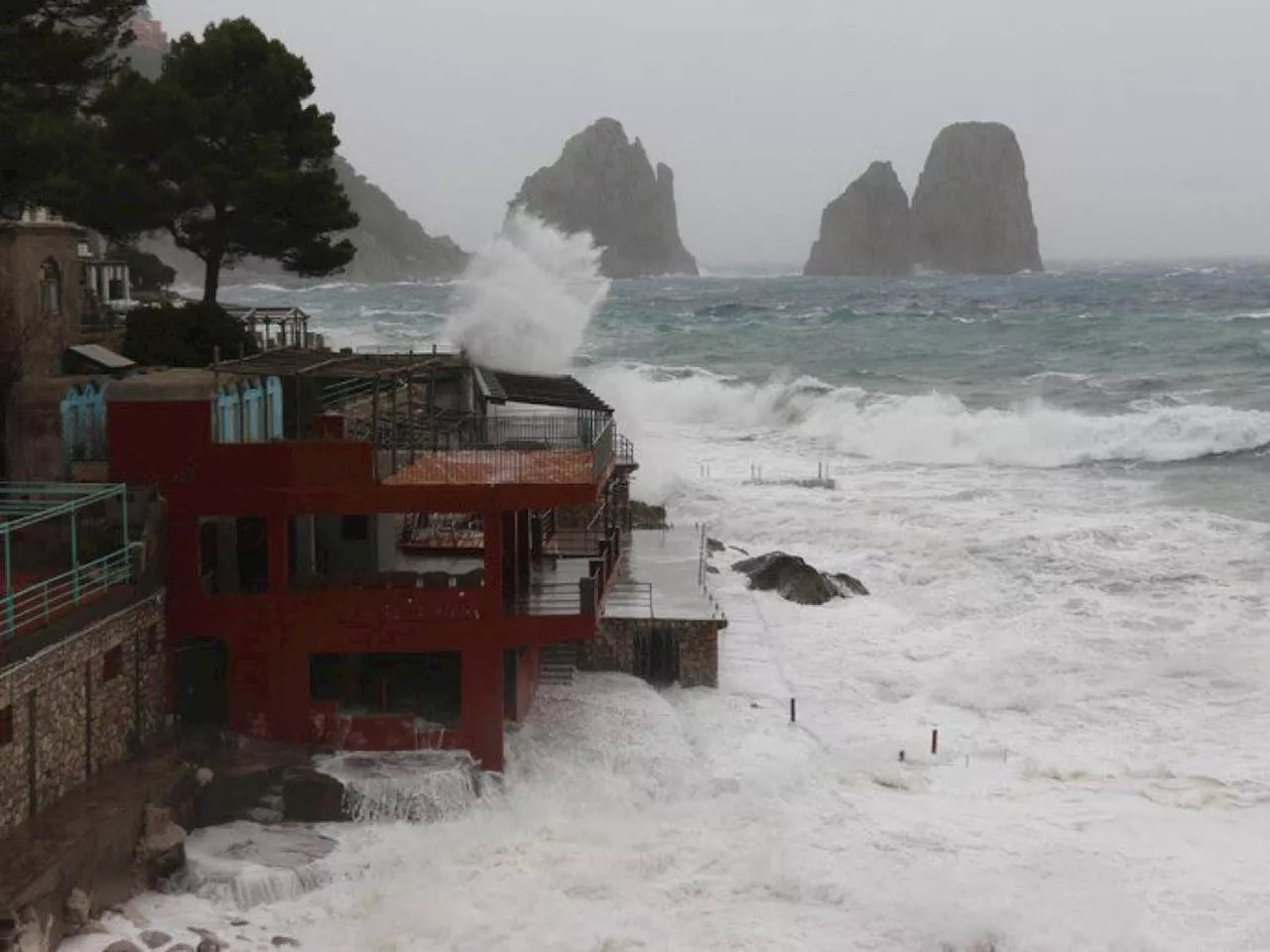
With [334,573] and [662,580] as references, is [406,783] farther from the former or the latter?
[662,580]

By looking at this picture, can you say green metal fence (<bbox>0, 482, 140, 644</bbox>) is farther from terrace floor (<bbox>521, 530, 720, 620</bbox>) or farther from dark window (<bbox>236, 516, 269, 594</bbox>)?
terrace floor (<bbox>521, 530, 720, 620</bbox>)

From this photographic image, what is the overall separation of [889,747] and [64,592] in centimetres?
1179

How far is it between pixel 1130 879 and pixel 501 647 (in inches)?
328

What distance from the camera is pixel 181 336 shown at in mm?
24547

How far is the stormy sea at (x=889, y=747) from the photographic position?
15.2 m

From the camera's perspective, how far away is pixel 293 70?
28.5 metres

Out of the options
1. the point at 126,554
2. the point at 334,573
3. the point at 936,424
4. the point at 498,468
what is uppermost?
the point at 498,468

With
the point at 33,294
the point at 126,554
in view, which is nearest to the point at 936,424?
the point at 33,294

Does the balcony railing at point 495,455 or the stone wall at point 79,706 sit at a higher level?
the balcony railing at point 495,455

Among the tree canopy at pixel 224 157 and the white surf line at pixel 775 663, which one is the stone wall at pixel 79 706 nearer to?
the white surf line at pixel 775 663

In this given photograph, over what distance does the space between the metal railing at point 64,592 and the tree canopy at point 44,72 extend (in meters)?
10.5

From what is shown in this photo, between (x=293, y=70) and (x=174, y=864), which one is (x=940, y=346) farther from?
(x=174, y=864)

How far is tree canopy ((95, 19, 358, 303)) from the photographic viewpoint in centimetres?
2762

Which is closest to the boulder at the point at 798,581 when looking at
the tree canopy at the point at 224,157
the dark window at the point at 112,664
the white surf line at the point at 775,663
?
the white surf line at the point at 775,663
